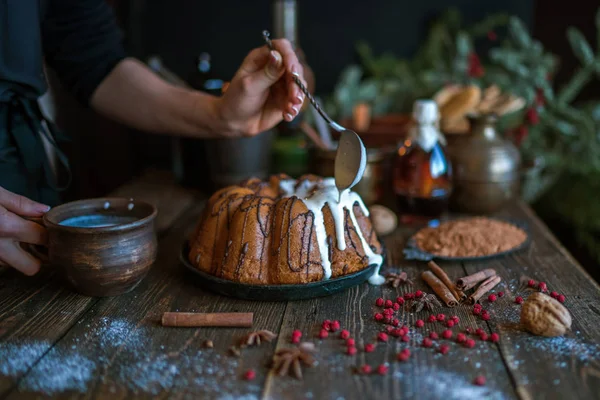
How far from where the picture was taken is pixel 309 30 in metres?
2.96

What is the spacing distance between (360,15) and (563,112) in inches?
43.6

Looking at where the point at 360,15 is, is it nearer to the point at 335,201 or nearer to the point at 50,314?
the point at 335,201

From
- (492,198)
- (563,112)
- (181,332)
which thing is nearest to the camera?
→ (181,332)

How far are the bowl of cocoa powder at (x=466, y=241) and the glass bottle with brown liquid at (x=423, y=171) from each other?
0.16 metres

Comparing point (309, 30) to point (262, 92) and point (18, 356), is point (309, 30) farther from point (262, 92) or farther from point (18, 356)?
point (18, 356)

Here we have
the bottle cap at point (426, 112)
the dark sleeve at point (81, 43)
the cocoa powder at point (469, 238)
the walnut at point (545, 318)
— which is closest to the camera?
the walnut at point (545, 318)

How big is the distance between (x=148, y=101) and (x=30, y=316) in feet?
2.42

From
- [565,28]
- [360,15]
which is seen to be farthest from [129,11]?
[565,28]

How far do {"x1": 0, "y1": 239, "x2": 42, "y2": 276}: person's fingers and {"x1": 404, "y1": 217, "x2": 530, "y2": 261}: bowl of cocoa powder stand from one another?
0.85 m

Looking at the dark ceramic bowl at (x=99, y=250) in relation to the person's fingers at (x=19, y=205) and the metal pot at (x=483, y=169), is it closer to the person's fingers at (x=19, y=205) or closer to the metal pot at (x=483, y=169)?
the person's fingers at (x=19, y=205)

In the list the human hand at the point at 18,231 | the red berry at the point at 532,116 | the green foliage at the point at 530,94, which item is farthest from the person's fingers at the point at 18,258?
the red berry at the point at 532,116

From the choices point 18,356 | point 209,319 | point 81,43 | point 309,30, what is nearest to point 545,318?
point 209,319

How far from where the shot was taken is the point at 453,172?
1.86 metres

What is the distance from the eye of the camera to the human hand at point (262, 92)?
135cm
